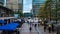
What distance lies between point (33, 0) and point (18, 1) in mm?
11438

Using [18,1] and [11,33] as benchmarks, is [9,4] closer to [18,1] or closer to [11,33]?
[18,1]

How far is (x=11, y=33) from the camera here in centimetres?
2552

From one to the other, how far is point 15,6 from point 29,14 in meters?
11.7

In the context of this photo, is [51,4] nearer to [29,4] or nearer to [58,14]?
[58,14]

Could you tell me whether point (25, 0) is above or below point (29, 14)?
above

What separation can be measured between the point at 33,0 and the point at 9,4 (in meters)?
16.4

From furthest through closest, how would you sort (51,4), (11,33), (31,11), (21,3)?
(21,3), (31,11), (51,4), (11,33)

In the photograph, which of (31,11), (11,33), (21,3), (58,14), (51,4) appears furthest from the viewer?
(21,3)

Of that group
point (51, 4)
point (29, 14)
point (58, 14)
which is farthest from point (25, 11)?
point (58, 14)

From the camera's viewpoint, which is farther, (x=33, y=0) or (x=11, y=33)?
(x=33, y=0)

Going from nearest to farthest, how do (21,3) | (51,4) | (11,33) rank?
1. (11,33)
2. (51,4)
3. (21,3)

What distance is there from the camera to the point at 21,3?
389 ft

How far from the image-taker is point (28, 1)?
12206 cm

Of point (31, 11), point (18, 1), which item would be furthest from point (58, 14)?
point (18, 1)
